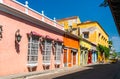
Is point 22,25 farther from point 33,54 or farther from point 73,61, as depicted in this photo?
point 73,61

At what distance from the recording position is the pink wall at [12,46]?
15.5 metres

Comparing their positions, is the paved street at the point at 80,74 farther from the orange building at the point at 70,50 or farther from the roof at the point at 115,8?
the roof at the point at 115,8

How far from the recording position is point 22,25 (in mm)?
17891

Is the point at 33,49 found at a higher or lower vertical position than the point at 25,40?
lower

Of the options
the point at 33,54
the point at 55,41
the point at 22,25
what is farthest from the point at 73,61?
the point at 22,25

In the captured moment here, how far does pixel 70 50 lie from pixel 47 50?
8.00 metres

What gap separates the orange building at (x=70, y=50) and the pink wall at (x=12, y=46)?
9723mm

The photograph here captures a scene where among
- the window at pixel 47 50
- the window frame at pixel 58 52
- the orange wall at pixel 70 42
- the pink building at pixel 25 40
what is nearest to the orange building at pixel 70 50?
the orange wall at pixel 70 42

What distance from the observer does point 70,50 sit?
3011 cm

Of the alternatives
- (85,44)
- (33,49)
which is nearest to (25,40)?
(33,49)

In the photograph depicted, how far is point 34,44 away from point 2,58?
4889 mm

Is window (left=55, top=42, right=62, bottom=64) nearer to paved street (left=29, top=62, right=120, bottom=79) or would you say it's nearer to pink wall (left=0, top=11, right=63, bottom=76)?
paved street (left=29, top=62, right=120, bottom=79)

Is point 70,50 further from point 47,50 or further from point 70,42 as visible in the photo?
point 47,50

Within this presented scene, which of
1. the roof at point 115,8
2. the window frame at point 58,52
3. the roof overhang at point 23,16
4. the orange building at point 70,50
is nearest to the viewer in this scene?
the roof at point 115,8
